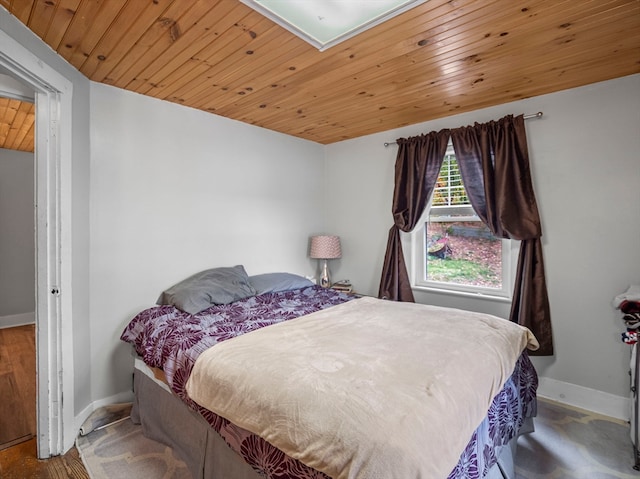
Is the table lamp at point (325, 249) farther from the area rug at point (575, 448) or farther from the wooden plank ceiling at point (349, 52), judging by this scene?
the area rug at point (575, 448)

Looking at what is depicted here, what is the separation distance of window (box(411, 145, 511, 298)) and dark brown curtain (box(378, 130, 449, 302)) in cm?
12

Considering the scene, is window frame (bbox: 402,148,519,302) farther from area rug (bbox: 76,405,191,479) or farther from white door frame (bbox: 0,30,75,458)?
white door frame (bbox: 0,30,75,458)

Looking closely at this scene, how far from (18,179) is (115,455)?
442 centimetres

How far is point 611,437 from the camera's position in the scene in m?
1.97

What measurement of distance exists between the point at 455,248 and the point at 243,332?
7.20 feet

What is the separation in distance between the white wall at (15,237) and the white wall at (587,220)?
581cm

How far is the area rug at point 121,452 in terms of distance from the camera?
1674mm

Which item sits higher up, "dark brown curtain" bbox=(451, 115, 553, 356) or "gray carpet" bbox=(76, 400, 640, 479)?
"dark brown curtain" bbox=(451, 115, 553, 356)

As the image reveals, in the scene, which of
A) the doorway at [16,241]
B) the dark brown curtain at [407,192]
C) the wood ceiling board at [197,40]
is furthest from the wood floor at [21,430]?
the dark brown curtain at [407,192]

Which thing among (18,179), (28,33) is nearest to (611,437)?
(28,33)

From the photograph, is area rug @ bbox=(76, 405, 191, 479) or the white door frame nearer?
area rug @ bbox=(76, 405, 191, 479)


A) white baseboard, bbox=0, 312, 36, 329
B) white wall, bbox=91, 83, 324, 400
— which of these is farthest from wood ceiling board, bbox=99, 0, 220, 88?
white baseboard, bbox=0, 312, 36, 329

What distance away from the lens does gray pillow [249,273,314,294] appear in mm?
2828

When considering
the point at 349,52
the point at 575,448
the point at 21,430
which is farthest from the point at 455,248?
the point at 21,430
